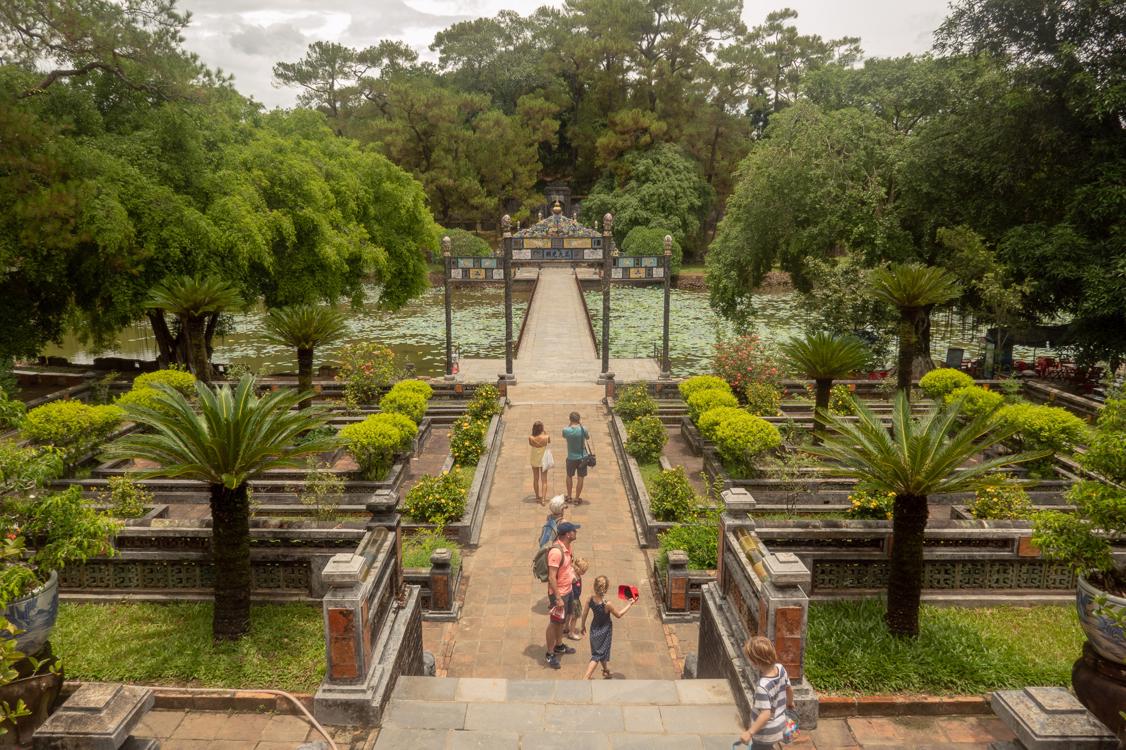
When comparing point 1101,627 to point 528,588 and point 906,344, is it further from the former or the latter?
point 906,344

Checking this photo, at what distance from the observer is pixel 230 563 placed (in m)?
7.27

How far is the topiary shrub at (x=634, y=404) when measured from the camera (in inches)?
664

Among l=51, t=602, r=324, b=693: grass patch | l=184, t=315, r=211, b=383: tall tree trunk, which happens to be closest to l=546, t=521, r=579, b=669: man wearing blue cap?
l=51, t=602, r=324, b=693: grass patch

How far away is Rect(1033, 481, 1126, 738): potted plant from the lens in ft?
17.3

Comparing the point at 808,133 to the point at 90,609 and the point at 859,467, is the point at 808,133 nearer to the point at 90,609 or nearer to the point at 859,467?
the point at 859,467

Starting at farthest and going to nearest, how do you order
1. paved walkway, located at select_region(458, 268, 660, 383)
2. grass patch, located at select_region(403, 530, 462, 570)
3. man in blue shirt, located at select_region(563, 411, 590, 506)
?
paved walkway, located at select_region(458, 268, 660, 383)
man in blue shirt, located at select_region(563, 411, 590, 506)
grass patch, located at select_region(403, 530, 462, 570)

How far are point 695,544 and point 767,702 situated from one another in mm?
4959

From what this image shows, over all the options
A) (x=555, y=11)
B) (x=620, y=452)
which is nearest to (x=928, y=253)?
(x=620, y=452)

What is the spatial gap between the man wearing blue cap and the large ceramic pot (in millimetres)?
4395

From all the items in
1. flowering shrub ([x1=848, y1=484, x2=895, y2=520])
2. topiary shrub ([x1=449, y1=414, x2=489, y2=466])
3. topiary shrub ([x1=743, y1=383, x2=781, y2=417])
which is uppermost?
topiary shrub ([x1=743, y1=383, x2=781, y2=417])

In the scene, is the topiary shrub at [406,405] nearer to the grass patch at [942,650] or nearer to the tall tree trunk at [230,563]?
the tall tree trunk at [230,563]

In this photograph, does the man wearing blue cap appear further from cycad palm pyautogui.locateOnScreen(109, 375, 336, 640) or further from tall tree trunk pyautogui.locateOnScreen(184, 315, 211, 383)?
tall tree trunk pyautogui.locateOnScreen(184, 315, 211, 383)

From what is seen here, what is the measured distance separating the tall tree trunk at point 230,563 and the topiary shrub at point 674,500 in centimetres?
618

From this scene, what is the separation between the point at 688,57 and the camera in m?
53.9
